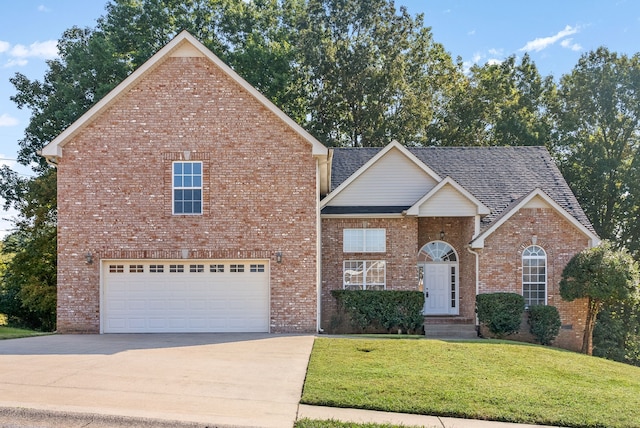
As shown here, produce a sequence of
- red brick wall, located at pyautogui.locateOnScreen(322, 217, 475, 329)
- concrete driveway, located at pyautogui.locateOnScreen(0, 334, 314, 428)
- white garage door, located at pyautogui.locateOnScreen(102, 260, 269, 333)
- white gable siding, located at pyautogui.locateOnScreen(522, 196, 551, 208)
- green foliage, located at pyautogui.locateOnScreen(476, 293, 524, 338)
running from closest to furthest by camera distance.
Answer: concrete driveway, located at pyautogui.locateOnScreen(0, 334, 314, 428) < white garage door, located at pyautogui.locateOnScreen(102, 260, 269, 333) < green foliage, located at pyautogui.locateOnScreen(476, 293, 524, 338) < white gable siding, located at pyautogui.locateOnScreen(522, 196, 551, 208) < red brick wall, located at pyautogui.locateOnScreen(322, 217, 475, 329)

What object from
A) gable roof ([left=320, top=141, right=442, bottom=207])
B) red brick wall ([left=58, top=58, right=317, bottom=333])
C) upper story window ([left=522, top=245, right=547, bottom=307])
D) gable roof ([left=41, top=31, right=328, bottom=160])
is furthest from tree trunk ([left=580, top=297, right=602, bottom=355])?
gable roof ([left=41, top=31, right=328, bottom=160])

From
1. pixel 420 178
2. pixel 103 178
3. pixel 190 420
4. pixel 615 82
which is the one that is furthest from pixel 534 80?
pixel 190 420

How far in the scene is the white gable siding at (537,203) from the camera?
18219 millimetres

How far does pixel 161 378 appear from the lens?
9.84m

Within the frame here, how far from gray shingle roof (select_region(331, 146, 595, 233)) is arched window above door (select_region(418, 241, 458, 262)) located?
198 centimetres

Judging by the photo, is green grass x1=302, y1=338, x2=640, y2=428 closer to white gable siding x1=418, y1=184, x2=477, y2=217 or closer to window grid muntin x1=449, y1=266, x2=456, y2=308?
white gable siding x1=418, y1=184, x2=477, y2=217

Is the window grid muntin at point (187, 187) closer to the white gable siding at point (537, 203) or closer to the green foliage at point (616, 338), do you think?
the white gable siding at point (537, 203)

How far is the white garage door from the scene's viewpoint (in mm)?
16469

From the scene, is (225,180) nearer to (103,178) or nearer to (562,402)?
(103,178)

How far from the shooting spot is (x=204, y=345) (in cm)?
1391

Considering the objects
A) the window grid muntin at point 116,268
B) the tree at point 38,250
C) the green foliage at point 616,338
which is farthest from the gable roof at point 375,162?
the tree at point 38,250

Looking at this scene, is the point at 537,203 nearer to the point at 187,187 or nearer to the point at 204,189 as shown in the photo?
the point at 204,189

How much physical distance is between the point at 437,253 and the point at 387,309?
4.18m

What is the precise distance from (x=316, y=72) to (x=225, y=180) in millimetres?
19002
